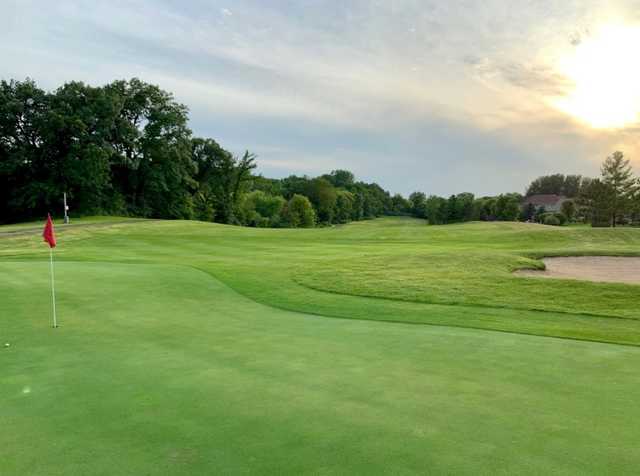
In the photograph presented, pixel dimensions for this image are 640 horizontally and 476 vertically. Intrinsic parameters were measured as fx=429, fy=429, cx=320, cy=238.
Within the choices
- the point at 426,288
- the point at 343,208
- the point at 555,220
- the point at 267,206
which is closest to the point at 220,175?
the point at 267,206

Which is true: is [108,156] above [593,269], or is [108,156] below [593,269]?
above

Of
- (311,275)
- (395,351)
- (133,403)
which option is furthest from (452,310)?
(133,403)

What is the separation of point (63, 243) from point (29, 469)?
27.2m

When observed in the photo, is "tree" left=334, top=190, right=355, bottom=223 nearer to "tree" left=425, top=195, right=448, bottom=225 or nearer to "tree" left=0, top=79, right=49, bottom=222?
"tree" left=425, top=195, right=448, bottom=225

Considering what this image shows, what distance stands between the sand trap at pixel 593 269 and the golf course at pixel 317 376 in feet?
6.20

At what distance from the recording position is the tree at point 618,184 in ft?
193

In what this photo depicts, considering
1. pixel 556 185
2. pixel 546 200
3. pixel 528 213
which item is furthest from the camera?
pixel 556 185

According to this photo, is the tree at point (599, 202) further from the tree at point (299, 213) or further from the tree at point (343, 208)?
the tree at point (343, 208)

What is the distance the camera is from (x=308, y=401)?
13.4 ft

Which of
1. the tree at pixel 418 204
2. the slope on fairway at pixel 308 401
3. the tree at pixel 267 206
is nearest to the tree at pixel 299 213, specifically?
the tree at pixel 267 206

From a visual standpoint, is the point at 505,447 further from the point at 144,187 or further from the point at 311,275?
the point at 144,187

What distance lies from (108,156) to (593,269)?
44976 mm

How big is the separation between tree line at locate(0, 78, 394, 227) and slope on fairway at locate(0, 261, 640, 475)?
1719 inches

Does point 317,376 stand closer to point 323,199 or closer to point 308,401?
point 308,401
